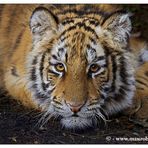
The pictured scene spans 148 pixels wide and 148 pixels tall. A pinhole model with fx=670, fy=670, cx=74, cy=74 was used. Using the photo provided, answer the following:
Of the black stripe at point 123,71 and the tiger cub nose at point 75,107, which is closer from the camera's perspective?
the tiger cub nose at point 75,107

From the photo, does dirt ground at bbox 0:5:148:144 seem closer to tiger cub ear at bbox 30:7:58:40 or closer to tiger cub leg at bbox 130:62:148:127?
tiger cub leg at bbox 130:62:148:127

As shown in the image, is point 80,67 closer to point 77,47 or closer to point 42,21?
point 77,47

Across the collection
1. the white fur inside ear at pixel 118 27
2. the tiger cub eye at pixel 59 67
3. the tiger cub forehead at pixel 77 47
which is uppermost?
the white fur inside ear at pixel 118 27

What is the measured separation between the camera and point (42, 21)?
3707mm

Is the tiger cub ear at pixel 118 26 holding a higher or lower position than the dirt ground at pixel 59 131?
higher

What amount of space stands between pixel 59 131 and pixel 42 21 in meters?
0.63

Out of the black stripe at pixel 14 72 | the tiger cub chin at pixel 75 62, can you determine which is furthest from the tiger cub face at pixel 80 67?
the black stripe at pixel 14 72

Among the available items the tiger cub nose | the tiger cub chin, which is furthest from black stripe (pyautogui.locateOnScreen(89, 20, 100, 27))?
the tiger cub nose

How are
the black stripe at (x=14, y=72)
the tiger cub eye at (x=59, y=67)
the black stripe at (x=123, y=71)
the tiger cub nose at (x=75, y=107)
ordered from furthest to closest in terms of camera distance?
the black stripe at (x=14, y=72) → the black stripe at (x=123, y=71) → the tiger cub eye at (x=59, y=67) → the tiger cub nose at (x=75, y=107)

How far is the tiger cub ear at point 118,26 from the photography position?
12.1 feet

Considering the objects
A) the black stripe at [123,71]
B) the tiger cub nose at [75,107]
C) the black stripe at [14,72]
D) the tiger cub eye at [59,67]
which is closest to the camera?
the tiger cub nose at [75,107]

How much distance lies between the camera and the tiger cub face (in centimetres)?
360

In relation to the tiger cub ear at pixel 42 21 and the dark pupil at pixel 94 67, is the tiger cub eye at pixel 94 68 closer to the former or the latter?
the dark pupil at pixel 94 67

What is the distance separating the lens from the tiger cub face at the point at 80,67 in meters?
3.60
